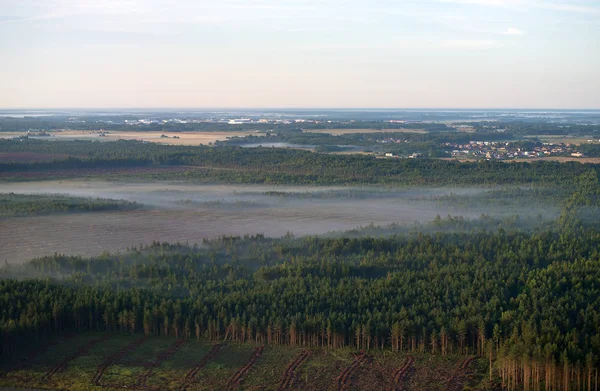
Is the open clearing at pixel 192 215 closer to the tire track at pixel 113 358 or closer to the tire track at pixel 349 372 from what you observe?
the tire track at pixel 113 358

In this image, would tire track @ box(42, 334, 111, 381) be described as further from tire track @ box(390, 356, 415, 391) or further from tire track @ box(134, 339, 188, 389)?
tire track @ box(390, 356, 415, 391)

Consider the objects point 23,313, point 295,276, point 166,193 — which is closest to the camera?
point 23,313

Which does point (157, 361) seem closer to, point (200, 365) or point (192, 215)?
point (200, 365)

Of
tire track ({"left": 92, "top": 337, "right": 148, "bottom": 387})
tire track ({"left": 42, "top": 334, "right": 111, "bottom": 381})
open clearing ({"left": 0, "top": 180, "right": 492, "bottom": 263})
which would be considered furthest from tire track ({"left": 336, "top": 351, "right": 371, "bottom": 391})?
open clearing ({"left": 0, "top": 180, "right": 492, "bottom": 263})

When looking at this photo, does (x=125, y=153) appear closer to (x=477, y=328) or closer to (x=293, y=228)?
(x=293, y=228)

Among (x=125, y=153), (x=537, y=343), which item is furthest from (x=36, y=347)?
A: (x=125, y=153)

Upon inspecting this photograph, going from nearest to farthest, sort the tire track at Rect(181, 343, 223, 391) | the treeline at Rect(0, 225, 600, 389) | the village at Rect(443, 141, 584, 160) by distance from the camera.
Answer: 1. the tire track at Rect(181, 343, 223, 391)
2. the treeline at Rect(0, 225, 600, 389)
3. the village at Rect(443, 141, 584, 160)

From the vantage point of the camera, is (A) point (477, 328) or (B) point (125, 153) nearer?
(A) point (477, 328)
